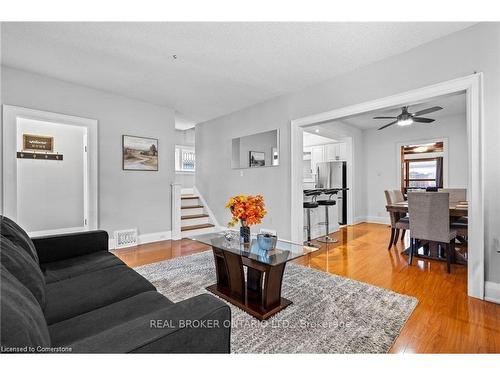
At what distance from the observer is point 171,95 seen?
4.17 m

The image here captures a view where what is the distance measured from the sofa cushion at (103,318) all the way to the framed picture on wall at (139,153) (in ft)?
11.1

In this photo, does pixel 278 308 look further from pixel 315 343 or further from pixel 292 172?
pixel 292 172

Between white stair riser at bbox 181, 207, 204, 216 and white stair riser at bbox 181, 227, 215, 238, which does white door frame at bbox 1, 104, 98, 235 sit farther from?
white stair riser at bbox 181, 207, 204, 216

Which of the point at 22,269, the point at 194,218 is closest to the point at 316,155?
the point at 194,218

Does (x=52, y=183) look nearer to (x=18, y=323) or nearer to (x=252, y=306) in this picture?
(x=252, y=306)

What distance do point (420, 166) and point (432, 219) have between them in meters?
4.57

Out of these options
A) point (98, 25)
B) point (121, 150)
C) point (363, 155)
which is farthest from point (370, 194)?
point (98, 25)

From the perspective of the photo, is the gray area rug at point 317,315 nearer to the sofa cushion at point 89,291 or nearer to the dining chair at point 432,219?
the sofa cushion at point 89,291

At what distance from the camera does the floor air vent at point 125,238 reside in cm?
406

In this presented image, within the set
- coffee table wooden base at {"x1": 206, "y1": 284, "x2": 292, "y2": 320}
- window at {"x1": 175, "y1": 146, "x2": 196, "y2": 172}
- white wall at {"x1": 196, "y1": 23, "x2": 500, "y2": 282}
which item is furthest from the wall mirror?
coffee table wooden base at {"x1": 206, "y1": 284, "x2": 292, "y2": 320}

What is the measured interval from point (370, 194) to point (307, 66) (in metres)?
4.86

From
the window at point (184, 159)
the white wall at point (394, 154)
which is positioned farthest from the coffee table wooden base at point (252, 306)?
the white wall at point (394, 154)

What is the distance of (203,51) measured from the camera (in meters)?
2.76

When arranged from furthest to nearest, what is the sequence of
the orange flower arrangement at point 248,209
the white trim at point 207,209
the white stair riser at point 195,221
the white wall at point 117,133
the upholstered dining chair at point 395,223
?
the white trim at point 207,209
the white stair riser at point 195,221
the upholstered dining chair at point 395,223
the white wall at point 117,133
the orange flower arrangement at point 248,209
